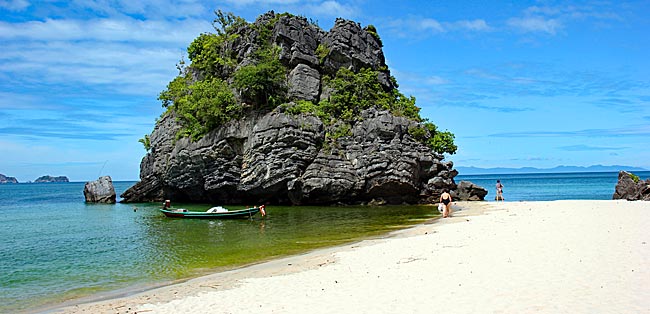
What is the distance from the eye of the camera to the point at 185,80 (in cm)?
5825

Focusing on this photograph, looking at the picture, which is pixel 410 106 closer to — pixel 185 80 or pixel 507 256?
pixel 185 80

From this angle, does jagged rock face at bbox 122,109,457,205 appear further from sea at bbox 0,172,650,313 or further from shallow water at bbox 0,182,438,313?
sea at bbox 0,172,650,313

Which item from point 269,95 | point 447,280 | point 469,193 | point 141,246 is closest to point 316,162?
point 269,95

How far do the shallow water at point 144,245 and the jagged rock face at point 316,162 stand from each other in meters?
3.54

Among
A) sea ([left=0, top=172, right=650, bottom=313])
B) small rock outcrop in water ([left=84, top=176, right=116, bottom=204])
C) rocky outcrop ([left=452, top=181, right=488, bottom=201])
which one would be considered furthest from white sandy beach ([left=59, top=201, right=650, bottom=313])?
small rock outcrop in water ([left=84, top=176, right=116, bottom=204])

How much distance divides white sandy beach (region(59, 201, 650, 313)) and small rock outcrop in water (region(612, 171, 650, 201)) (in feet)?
63.2

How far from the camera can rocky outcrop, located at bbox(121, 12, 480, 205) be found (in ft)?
136

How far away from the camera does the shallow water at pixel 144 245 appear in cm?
1555

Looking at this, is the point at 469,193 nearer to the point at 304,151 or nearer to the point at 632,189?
the point at 632,189

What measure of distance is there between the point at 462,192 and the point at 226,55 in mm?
30798

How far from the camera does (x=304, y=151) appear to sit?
41.9 meters

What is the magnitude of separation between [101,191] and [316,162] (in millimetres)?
32795

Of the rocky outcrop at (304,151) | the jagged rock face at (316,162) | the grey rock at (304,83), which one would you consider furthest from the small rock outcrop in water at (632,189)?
the grey rock at (304,83)

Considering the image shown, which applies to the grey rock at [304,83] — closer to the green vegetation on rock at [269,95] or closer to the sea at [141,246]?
the green vegetation on rock at [269,95]
